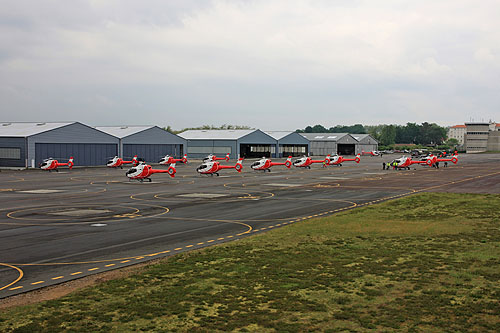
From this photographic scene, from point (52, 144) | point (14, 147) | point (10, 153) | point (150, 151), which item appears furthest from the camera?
point (150, 151)

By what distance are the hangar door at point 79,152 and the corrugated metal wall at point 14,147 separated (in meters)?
2.49

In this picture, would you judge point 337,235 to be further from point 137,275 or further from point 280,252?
point 137,275

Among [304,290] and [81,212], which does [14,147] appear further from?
[304,290]

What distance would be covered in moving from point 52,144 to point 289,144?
3465 inches

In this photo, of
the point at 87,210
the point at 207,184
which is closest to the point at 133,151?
the point at 207,184

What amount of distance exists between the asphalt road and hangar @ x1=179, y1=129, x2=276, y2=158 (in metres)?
85.0

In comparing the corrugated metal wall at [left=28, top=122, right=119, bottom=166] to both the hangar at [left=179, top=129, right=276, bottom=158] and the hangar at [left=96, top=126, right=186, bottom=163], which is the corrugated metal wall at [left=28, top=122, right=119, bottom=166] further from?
the hangar at [left=179, top=129, right=276, bottom=158]

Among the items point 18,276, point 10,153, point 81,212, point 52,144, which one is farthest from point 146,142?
point 18,276

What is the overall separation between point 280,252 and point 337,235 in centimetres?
558

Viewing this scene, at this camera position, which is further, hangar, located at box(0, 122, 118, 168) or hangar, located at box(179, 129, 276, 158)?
hangar, located at box(179, 129, 276, 158)

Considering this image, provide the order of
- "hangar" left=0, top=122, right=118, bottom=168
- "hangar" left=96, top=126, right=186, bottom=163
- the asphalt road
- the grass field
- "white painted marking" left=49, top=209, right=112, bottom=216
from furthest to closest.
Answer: "hangar" left=96, top=126, right=186, bottom=163 < "hangar" left=0, top=122, right=118, bottom=168 < "white painted marking" left=49, top=209, right=112, bottom=216 < the asphalt road < the grass field

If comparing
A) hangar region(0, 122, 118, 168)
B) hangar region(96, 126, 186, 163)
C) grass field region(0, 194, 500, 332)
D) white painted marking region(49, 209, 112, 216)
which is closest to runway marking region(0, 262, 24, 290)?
grass field region(0, 194, 500, 332)

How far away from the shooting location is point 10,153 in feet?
317

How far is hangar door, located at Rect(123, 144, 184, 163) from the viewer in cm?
11661
